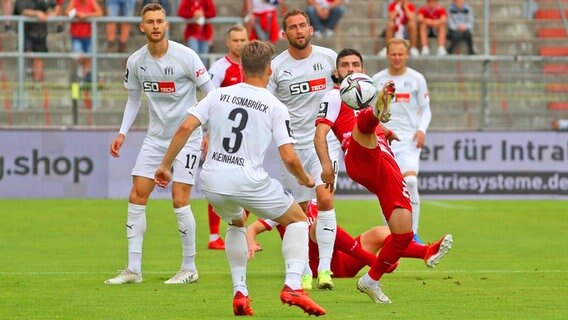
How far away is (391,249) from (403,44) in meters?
5.68

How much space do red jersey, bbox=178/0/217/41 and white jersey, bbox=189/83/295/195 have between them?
621 inches

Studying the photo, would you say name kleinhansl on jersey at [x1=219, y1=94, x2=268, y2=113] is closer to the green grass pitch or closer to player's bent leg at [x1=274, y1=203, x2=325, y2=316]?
player's bent leg at [x1=274, y1=203, x2=325, y2=316]

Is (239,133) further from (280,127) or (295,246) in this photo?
(295,246)

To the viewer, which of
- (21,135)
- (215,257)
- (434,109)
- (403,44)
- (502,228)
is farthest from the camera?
(434,109)

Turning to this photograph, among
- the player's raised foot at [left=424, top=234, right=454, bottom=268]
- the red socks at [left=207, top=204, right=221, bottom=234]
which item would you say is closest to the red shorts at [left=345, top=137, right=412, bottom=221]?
the player's raised foot at [left=424, top=234, right=454, bottom=268]

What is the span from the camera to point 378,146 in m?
10.4

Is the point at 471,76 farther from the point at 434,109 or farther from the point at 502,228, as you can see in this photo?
the point at 502,228

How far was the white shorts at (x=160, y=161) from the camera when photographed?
1203 centimetres

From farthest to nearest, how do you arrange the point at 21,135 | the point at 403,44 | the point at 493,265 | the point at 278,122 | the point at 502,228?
the point at 21,135 < the point at 502,228 < the point at 403,44 < the point at 493,265 < the point at 278,122

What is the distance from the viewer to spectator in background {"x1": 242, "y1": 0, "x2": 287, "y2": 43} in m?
25.2

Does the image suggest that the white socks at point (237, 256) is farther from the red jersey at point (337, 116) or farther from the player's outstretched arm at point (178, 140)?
the red jersey at point (337, 116)

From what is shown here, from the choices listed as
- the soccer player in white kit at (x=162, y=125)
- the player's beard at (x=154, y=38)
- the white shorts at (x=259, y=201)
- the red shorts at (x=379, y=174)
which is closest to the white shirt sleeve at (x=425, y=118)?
the soccer player in white kit at (x=162, y=125)

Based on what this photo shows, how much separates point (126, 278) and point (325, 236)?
1.82m

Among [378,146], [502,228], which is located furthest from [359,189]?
[378,146]
